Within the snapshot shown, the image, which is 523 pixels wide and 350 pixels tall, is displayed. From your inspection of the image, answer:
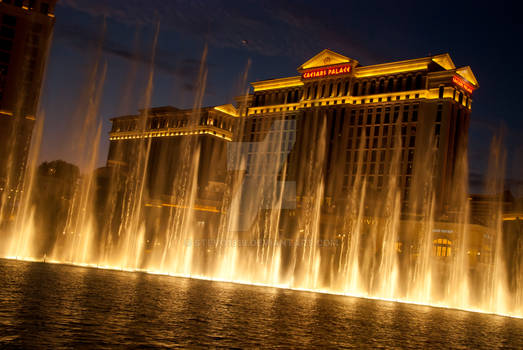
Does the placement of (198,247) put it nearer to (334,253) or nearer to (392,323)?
(334,253)

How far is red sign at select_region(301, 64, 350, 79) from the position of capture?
79875mm

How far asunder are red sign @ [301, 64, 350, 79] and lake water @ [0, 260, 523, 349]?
61.3 meters

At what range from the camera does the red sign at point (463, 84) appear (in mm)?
70338

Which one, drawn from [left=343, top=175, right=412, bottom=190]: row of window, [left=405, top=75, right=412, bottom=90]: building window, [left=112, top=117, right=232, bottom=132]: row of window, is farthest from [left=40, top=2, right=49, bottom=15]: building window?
[left=405, top=75, right=412, bottom=90]: building window

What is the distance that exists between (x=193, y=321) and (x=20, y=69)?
55.9 meters

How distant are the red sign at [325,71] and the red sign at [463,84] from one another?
16197 millimetres

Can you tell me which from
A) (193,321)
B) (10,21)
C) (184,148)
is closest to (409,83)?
(184,148)

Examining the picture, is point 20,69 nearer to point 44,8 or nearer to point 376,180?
point 44,8

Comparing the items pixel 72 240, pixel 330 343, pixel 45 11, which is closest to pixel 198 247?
pixel 72 240

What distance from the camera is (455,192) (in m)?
70.4

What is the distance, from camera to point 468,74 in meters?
73.2

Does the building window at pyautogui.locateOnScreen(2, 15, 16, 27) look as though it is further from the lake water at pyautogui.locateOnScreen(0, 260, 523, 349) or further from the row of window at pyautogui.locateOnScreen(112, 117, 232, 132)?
the lake water at pyautogui.locateOnScreen(0, 260, 523, 349)

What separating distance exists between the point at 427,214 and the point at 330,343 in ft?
181

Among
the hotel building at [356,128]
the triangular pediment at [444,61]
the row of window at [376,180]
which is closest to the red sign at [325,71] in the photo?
the hotel building at [356,128]
